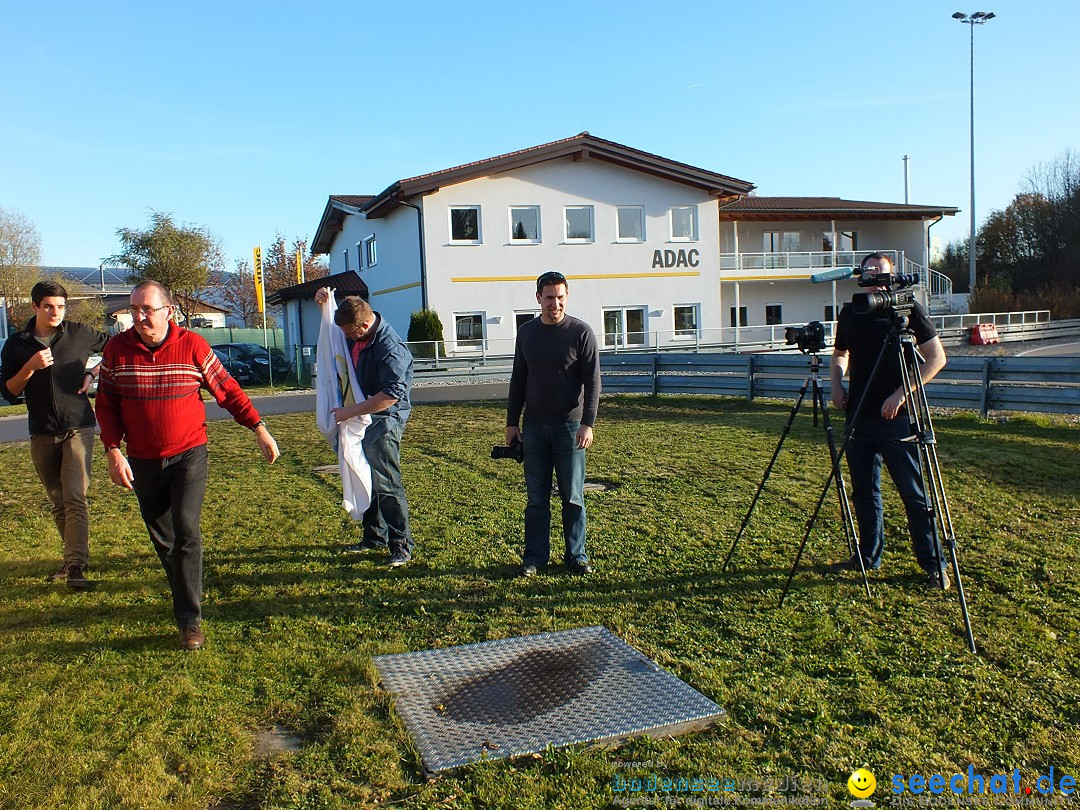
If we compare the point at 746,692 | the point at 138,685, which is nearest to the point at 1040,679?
the point at 746,692

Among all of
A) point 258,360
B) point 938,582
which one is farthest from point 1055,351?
point 938,582

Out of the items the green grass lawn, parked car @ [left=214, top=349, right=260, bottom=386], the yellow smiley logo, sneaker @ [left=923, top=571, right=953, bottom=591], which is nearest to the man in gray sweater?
the green grass lawn

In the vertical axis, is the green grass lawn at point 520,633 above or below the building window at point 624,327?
below

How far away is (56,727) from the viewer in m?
3.59

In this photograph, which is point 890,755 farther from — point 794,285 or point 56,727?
point 794,285

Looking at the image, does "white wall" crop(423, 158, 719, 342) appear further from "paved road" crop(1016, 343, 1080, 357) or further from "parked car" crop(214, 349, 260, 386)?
"paved road" crop(1016, 343, 1080, 357)

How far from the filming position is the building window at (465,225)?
29672 mm

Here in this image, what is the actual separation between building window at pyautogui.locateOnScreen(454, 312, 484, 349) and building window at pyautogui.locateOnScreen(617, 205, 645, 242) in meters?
6.31

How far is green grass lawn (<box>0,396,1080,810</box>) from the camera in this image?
10.3ft

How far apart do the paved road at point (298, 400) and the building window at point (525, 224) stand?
25.1ft

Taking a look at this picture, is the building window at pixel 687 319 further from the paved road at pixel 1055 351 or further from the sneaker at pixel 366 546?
the sneaker at pixel 366 546

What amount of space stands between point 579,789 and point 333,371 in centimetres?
385

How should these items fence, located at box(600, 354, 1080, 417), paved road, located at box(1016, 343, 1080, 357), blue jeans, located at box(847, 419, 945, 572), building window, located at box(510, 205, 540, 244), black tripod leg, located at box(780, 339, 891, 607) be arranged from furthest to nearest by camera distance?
building window, located at box(510, 205, 540, 244) → paved road, located at box(1016, 343, 1080, 357) → fence, located at box(600, 354, 1080, 417) → blue jeans, located at box(847, 419, 945, 572) → black tripod leg, located at box(780, 339, 891, 607)

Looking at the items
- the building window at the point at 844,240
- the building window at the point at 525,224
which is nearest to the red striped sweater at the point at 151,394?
the building window at the point at 525,224
